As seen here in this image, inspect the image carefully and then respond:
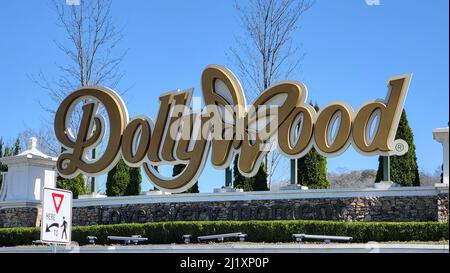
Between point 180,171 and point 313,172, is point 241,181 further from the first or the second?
point 313,172

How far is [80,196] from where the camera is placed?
2877 cm

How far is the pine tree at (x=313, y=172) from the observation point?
88.2ft

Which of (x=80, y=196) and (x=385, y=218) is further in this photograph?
(x=80, y=196)

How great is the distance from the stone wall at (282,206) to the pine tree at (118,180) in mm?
1708

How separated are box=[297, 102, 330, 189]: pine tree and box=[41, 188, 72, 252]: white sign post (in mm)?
15538

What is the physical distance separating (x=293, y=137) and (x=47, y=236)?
13.9m

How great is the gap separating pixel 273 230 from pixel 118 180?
8357 mm

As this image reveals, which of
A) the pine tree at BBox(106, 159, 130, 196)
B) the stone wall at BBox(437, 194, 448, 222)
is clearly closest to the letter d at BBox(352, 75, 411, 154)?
the stone wall at BBox(437, 194, 448, 222)

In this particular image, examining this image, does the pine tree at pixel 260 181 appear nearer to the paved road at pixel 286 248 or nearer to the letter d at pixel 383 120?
the letter d at pixel 383 120

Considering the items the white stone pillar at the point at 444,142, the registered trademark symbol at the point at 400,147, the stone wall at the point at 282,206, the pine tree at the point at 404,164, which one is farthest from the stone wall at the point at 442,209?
the pine tree at the point at 404,164

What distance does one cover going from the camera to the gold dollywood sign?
934 inches
